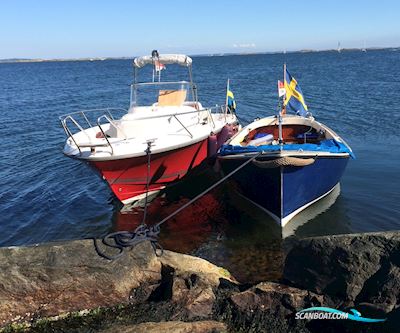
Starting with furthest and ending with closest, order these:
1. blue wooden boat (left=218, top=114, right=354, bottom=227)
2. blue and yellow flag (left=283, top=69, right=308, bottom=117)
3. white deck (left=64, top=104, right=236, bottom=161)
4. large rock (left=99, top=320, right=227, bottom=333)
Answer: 1. blue and yellow flag (left=283, top=69, right=308, bottom=117)
2. white deck (left=64, top=104, right=236, bottom=161)
3. blue wooden boat (left=218, top=114, right=354, bottom=227)
4. large rock (left=99, top=320, right=227, bottom=333)

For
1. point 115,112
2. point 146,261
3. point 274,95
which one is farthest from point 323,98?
point 146,261

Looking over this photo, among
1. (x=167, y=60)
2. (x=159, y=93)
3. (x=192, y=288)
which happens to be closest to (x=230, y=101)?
(x=167, y=60)

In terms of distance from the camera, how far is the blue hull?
8.80m

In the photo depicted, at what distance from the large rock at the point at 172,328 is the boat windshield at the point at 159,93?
28.4ft

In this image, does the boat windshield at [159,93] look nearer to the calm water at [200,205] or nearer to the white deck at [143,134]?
the white deck at [143,134]

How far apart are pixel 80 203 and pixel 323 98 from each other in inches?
764

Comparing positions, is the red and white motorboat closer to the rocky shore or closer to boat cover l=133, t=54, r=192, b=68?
boat cover l=133, t=54, r=192, b=68

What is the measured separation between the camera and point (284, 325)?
5.15 meters

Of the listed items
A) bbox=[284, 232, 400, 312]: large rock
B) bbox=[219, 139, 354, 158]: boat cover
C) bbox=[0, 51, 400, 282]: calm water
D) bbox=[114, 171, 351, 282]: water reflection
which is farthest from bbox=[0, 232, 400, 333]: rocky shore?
bbox=[219, 139, 354, 158]: boat cover

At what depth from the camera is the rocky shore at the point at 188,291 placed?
16.9 feet

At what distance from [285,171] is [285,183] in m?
0.32

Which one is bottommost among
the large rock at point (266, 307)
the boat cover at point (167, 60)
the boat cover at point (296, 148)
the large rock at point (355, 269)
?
the large rock at point (266, 307)

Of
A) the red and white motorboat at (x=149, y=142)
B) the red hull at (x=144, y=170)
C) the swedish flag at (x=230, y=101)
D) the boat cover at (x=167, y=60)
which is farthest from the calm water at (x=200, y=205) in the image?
the boat cover at (x=167, y=60)

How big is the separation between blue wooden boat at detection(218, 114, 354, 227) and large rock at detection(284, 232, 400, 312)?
3.00m
